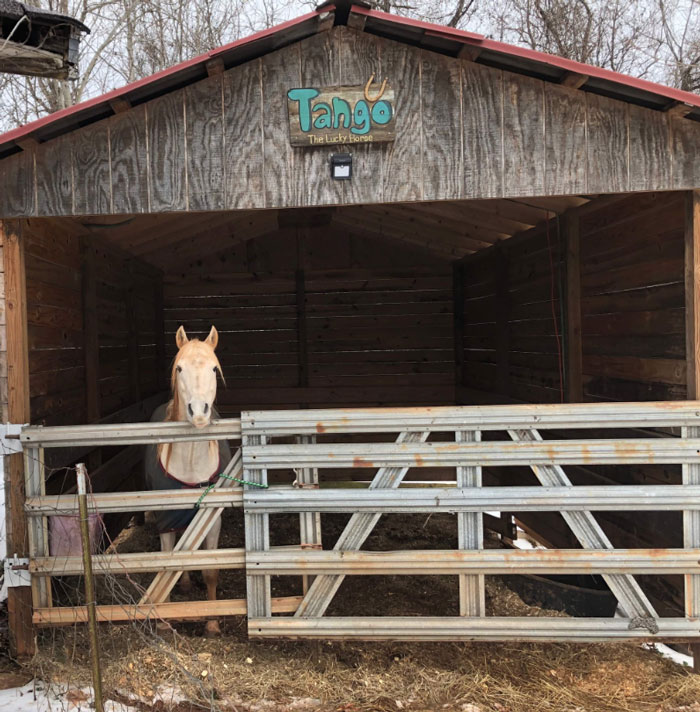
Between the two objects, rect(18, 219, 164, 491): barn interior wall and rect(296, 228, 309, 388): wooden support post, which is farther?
rect(296, 228, 309, 388): wooden support post

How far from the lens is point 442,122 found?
145 inches

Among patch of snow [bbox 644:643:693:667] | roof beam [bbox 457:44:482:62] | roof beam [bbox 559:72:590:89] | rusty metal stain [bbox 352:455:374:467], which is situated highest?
roof beam [bbox 457:44:482:62]

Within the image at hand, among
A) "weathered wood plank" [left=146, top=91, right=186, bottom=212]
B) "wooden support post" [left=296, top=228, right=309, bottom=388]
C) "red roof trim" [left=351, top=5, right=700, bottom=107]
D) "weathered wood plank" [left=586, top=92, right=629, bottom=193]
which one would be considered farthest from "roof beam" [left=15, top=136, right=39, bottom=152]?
"wooden support post" [left=296, top=228, right=309, bottom=388]

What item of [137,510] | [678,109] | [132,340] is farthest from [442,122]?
[132,340]

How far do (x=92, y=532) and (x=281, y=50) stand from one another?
3259 millimetres

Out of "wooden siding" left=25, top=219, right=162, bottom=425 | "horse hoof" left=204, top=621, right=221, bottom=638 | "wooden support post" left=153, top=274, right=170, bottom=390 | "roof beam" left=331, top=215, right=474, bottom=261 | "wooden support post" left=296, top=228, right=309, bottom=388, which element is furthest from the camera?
"wooden support post" left=296, top=228, right=309, bottom=388

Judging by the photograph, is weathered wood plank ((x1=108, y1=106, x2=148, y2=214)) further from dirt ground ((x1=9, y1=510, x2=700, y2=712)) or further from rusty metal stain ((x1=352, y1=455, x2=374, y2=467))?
dirt ground ((x1=9, y1=510, x2=700, y2=712))

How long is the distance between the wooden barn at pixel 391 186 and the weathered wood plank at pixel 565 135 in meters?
0.01

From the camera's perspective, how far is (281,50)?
12.1 feet

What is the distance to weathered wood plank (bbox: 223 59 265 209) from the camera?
3703 millimetres

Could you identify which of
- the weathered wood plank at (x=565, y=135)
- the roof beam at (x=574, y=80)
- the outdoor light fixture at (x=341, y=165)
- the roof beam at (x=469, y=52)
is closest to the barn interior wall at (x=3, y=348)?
the outdoor light fixture at (x=341, y=165)

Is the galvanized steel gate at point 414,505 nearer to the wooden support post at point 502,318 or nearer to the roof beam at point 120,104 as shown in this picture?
the roof beam at point 120,104

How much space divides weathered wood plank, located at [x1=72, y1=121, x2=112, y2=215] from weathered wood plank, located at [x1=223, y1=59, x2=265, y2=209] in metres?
0.73

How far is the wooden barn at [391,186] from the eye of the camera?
143 inches
